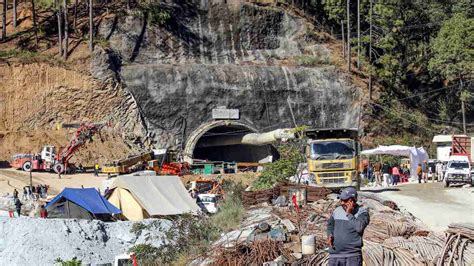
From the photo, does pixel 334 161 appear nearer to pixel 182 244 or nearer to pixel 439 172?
pixel 182 244

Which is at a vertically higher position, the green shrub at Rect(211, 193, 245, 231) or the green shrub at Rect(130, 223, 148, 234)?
the green shrub at Rect(211, 193, 245, 231)

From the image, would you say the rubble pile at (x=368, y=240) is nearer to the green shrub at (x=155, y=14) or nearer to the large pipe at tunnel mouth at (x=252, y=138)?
the large pipe at tunnel mouth at (x=252, y=138)

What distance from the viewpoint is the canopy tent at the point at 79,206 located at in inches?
1347

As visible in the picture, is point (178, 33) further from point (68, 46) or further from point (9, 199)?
point (9, 199)

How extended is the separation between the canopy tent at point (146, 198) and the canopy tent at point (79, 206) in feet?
3.29

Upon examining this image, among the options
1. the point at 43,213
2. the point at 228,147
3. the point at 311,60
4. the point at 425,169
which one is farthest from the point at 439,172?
the point at 43,213

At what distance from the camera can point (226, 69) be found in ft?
206

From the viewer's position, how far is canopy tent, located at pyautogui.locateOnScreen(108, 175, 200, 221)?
3534 centimetres

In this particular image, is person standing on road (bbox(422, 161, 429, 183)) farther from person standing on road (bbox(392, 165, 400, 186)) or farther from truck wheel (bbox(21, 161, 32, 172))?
truck wheel (bbox(21, 161, 32, 172))

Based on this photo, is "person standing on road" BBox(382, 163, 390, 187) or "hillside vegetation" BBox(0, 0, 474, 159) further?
"hillside vegetation" BBox(0, 0, 474, 159)

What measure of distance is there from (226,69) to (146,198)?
28.5 meters

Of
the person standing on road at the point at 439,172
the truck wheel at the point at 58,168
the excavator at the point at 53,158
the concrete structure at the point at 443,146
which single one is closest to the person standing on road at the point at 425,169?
the person standing on road at the point at 439,172

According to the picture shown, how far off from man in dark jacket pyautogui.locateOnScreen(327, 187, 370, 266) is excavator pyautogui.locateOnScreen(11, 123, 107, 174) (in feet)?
132

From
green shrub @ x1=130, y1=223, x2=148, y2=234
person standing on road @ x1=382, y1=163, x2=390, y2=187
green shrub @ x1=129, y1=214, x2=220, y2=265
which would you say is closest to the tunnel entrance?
person standing on road @ x1=382, y1=163, x2=390, y2=187
